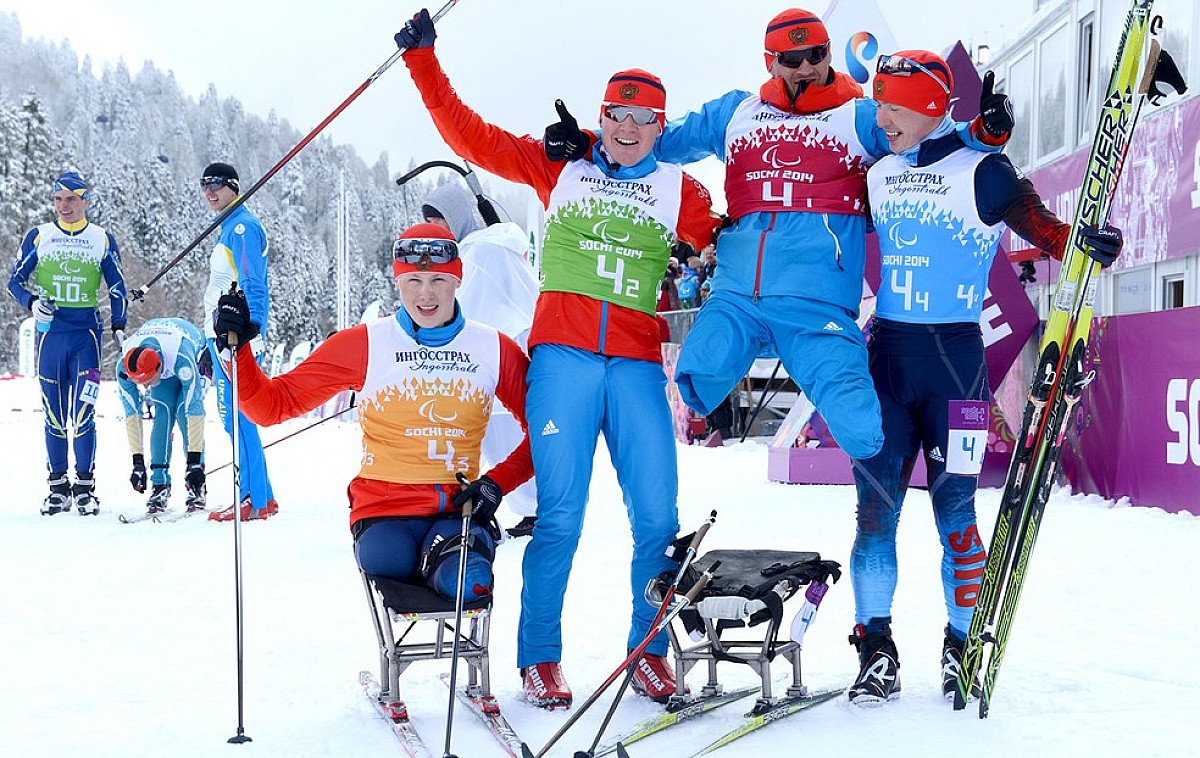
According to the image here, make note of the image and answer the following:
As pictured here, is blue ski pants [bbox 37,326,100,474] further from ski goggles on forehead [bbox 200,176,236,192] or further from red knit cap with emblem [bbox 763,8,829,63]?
red knit cap with emblem [bbox 763,8,829,63]

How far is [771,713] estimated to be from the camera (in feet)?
10.5

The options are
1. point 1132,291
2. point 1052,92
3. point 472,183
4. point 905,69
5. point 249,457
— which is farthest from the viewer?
point 1052,92

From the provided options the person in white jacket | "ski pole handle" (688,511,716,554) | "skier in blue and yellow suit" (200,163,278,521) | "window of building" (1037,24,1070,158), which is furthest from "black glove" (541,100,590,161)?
"window of building" (1037,24,1070,158)

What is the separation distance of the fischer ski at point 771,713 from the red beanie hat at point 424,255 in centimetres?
164

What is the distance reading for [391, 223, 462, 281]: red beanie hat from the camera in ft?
11.6

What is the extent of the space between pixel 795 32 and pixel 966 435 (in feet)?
4.58

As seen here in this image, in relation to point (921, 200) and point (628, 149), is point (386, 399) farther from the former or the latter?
point (921, 200)

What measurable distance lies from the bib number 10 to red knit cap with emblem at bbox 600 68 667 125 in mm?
495

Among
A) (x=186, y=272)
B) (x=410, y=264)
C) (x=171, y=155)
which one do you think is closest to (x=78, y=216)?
(x=410, y=264)

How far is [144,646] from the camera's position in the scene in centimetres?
410

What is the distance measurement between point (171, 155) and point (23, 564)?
85.9 m

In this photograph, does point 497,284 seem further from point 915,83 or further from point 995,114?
point 995,114

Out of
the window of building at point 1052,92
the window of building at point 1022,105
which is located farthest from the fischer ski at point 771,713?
the window of building at point 1022,105

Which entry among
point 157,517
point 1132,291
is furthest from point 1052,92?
point 157,517
